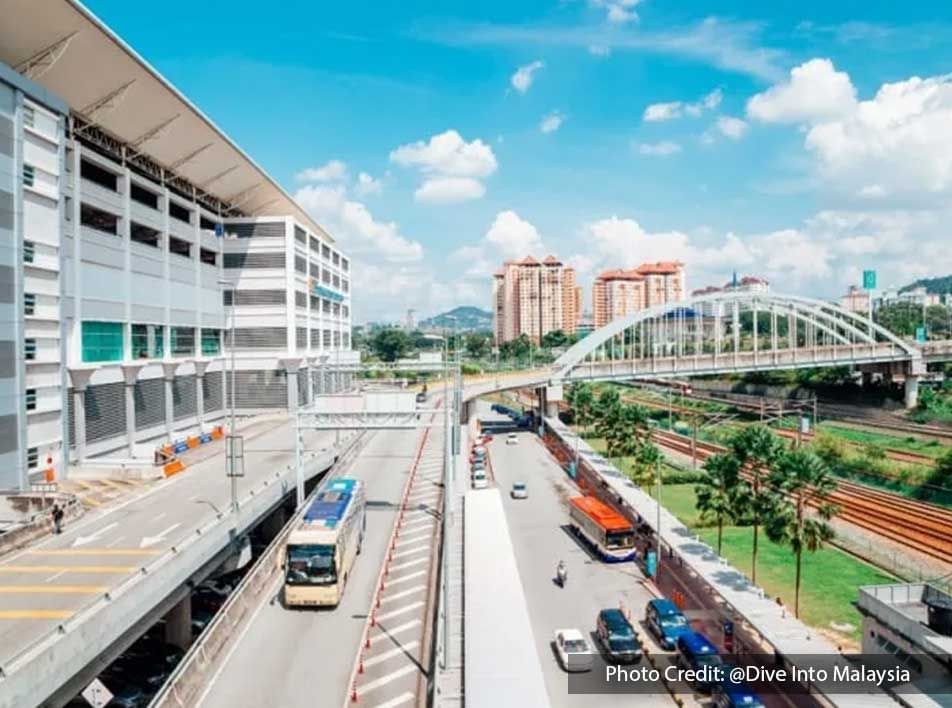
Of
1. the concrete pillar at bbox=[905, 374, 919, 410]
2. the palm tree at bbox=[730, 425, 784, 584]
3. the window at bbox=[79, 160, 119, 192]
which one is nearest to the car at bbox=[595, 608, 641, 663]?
the palm tree at bbox=[730, 425, 784, 584]

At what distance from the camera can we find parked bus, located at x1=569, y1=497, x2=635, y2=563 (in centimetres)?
3906

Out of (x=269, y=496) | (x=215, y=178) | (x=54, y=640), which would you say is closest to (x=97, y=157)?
(x=215, y=178)

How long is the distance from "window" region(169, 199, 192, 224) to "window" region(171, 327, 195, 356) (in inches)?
403

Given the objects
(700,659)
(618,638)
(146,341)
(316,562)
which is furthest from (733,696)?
(146,341)

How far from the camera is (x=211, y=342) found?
227 ft

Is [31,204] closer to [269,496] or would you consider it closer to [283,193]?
[269,496]

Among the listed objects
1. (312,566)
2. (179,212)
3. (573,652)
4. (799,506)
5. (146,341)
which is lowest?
(573,652)

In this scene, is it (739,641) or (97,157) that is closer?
(739,641)

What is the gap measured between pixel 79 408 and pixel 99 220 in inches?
595

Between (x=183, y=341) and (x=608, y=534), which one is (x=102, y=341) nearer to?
(x=183, y=341)

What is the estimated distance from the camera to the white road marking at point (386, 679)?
68.5 feet

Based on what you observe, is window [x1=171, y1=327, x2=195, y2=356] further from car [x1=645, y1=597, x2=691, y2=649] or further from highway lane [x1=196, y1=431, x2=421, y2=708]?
car [x1=645, y1=597, x2=691, y2=649]

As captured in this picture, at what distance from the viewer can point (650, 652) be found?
92.5ft

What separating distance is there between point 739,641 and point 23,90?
44.8 metres
